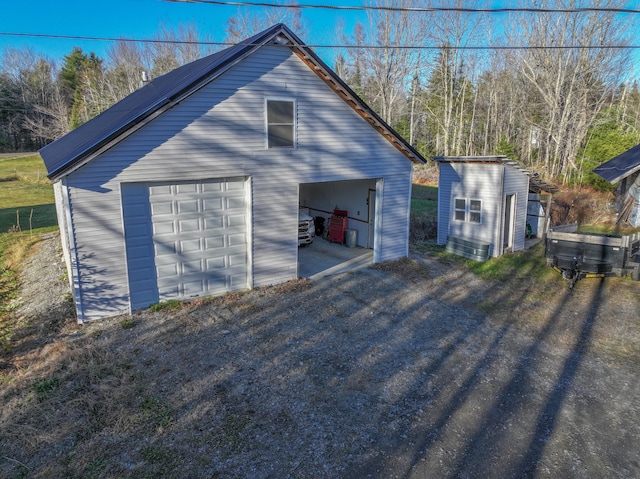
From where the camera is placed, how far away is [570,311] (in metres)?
10.3

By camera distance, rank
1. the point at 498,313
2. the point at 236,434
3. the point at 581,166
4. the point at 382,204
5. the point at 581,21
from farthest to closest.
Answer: the point at 581,21 → the point at 581,166 → the point at 382,204 → the point at 498,313 → the point at 236,434

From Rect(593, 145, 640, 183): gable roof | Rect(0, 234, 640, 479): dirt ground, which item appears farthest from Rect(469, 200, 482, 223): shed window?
Rect(593, 145, 640, 183): gable roof

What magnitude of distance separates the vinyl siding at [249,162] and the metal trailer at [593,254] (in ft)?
15.7

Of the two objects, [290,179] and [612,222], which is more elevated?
[290,179]

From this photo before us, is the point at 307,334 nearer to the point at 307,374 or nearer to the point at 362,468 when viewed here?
the point at 307,374

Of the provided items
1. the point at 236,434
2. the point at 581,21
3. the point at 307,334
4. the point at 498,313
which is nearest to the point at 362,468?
the point at 236,434

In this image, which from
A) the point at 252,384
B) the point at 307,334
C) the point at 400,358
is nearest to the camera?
the point at 252,384

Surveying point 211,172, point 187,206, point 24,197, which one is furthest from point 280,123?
point 24,197

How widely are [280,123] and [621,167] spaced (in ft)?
57.2

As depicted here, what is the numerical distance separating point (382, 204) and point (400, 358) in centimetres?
612

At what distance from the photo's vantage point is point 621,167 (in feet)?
64.3

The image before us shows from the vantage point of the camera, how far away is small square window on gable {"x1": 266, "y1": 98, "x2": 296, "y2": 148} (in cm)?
1056

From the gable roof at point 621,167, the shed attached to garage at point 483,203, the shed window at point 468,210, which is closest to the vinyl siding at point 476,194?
the shed attached to garage at point 483,203

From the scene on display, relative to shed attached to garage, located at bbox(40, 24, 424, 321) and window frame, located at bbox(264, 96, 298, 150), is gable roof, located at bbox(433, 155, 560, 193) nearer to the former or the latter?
shed attached to garage, located at bbox(40, 24, 424, 321)
